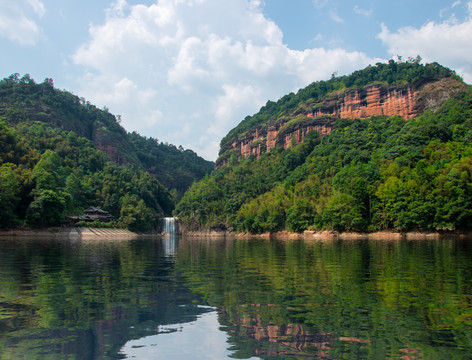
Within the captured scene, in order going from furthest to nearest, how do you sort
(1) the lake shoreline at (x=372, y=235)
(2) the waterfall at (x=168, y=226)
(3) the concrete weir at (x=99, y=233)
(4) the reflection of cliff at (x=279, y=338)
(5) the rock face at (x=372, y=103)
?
(2) the waterfall at (x=168, y=226) → (5) the rock face at (x=372, y=103) → (3) the concrete weir at (x=99, y=233) → (1) the lake shoreline at (x=372, y=235) → (4) the reflection of cliff at (x=279, y=338)

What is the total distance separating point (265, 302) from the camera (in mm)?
8672

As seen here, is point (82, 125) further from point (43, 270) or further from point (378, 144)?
point (43, 270)

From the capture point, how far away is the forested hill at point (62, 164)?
204 feet

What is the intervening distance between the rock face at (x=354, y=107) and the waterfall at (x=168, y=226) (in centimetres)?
5527

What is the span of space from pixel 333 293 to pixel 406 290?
88.9 inches

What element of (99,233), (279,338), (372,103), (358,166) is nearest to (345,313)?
(279,338)

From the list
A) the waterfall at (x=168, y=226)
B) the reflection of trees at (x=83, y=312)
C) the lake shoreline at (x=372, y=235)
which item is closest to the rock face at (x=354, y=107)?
the waterfall at (x=168, y=226)

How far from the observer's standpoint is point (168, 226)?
403ft

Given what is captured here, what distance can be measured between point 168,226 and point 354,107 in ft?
279

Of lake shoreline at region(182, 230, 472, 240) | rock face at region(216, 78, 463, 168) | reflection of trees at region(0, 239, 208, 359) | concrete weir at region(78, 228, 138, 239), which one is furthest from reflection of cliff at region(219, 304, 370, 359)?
rock face at region(216, 78, 463, 168)

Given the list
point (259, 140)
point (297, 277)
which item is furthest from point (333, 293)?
point (259, 140)

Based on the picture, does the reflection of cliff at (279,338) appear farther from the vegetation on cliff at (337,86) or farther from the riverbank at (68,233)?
the vegetation on cliff at (337,86)

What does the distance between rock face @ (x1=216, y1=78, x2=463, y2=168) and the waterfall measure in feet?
181

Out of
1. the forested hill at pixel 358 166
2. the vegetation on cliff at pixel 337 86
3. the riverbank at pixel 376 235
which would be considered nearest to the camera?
the riverbank at pixel 376 235
